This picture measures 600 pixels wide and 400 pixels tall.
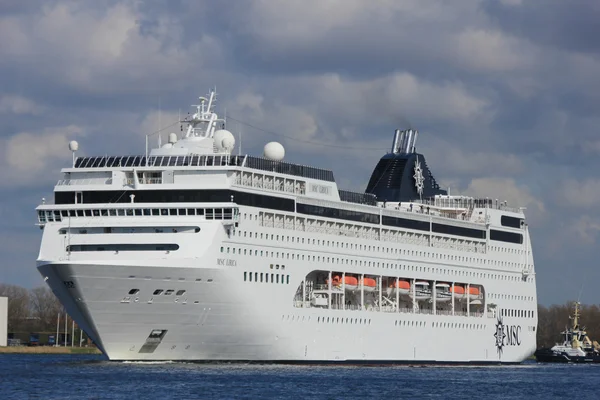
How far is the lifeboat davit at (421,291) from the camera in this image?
297 ft

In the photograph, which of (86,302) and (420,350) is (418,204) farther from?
(86,302)

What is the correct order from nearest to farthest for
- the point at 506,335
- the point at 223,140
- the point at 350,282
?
1. the point at 223,140
2. the point at 350,282
3. the point at 506,335

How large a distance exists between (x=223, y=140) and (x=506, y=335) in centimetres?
3166

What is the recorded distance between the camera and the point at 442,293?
93.2m

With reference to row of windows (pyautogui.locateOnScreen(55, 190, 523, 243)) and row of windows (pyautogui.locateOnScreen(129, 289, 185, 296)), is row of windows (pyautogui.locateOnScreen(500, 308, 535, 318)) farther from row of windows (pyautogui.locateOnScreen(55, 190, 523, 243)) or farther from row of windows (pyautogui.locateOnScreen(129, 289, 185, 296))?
row of windows (pyautogui.locateOnScreen(129, 289, 185, 296))

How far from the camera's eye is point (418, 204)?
95875mm

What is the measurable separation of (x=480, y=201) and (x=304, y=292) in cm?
2409

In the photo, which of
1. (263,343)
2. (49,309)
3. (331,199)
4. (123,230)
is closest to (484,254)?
(331,199)

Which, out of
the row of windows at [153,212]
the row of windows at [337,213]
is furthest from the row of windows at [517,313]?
the row of windows at [153,212]

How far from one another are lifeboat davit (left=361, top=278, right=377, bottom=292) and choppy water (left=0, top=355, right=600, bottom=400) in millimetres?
5036

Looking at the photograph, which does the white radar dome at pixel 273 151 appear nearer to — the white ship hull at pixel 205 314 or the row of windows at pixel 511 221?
the white ship hull at pixel 205 314

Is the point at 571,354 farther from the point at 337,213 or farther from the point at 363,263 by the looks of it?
the point at 337,213

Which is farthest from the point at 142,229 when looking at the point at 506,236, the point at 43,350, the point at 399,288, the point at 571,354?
the point at 43,350

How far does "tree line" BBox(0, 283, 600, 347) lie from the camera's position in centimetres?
16662
